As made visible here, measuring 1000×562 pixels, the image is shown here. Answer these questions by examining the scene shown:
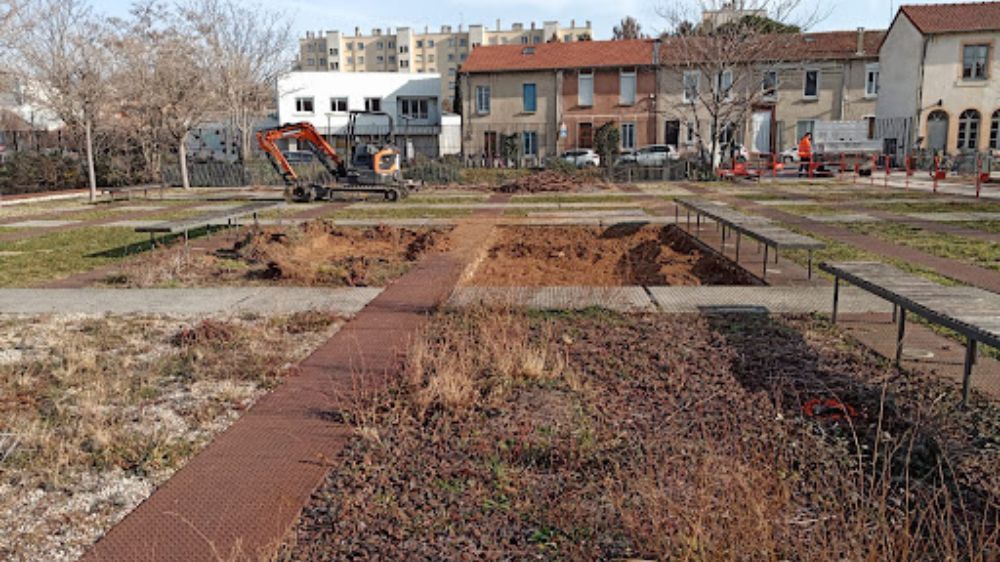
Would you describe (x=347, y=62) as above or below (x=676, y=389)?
above

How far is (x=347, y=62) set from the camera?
135 m

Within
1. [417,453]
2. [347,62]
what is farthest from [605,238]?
[347,62]

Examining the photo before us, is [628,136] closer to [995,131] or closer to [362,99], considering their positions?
[995,131]

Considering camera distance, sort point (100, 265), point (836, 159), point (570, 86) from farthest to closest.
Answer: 1. point (570, 86)
2. point (836, 159)
3. point (100, 265)

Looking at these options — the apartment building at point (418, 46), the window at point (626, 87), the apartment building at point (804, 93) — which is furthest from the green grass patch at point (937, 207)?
the apartment building at point (418, 46)

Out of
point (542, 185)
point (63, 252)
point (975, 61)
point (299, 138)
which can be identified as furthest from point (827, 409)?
point (975, 61)

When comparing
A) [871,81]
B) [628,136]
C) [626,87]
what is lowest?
[628,136]

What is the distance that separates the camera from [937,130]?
4047cm

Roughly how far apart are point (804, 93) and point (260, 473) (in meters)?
45.0

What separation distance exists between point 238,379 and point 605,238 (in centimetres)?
960

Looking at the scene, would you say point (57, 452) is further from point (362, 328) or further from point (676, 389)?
point (676, 389)

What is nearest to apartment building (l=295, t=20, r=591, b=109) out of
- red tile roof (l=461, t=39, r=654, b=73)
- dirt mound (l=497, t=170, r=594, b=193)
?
red tile roof (l=461, t=39, r=654, b=73)

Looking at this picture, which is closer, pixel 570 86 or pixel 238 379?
pixel 238 379

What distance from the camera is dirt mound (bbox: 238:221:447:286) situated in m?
10.0
